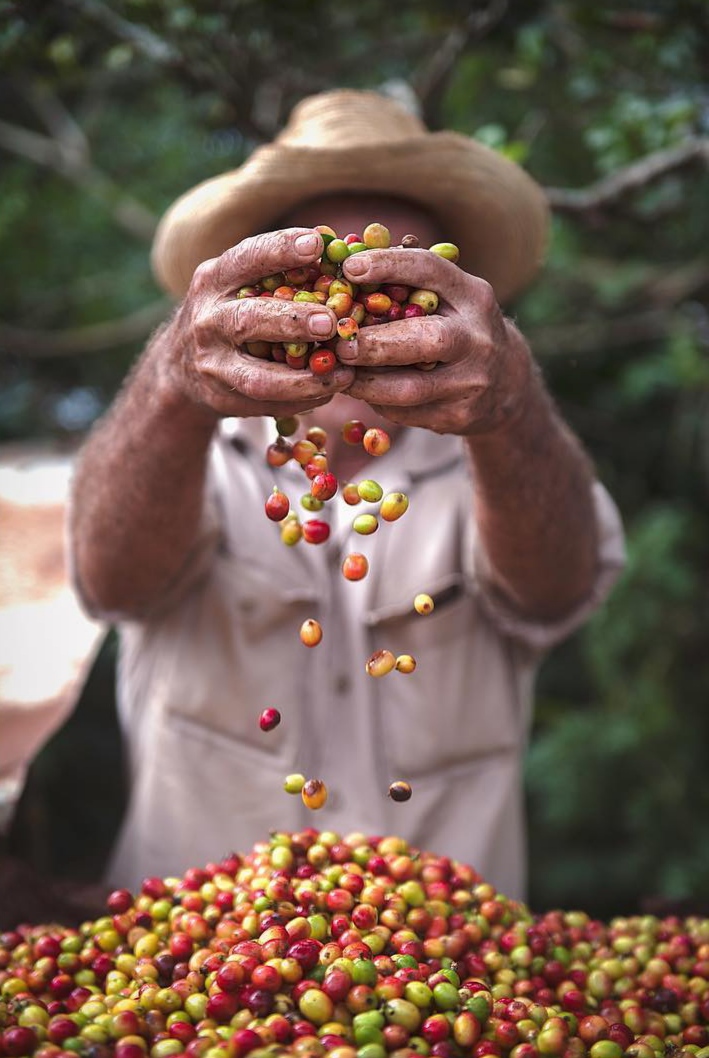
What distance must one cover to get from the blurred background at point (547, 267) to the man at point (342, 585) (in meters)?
0.42

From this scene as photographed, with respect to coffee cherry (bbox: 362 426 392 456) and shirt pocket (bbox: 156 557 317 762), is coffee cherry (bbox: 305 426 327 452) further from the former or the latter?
shirt pocket (bbox: 156 557 317 762)

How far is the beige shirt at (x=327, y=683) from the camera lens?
244cm

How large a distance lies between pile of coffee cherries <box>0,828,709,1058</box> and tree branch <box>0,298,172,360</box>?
10.6 feet

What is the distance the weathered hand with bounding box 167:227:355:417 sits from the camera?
1.30 metres

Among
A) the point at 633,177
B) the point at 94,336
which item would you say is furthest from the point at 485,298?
the point at 94,336

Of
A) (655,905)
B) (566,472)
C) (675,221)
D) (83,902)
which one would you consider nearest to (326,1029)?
(83,902)

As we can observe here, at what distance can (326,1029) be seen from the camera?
1.23 m

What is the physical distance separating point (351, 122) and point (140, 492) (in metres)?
1.06

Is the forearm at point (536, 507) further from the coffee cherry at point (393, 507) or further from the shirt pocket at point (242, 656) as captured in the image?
the shirt pocket at point (242, 656)

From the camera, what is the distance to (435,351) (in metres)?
1.35

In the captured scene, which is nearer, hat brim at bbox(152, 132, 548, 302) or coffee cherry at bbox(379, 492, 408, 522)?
coffee cherry at bbox(379, 492, 408, 522)

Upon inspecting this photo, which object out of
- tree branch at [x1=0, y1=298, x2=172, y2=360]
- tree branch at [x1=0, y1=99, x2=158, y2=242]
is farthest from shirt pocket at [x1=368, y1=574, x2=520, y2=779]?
tree branch at [x1=0, y1=99, x2=158, y2=242]

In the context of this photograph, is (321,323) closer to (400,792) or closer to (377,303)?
(377,303)

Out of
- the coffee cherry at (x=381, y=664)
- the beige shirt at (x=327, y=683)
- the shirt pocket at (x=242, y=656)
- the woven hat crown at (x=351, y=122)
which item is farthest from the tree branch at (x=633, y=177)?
the coffee cherry at (x=381, y=664)
